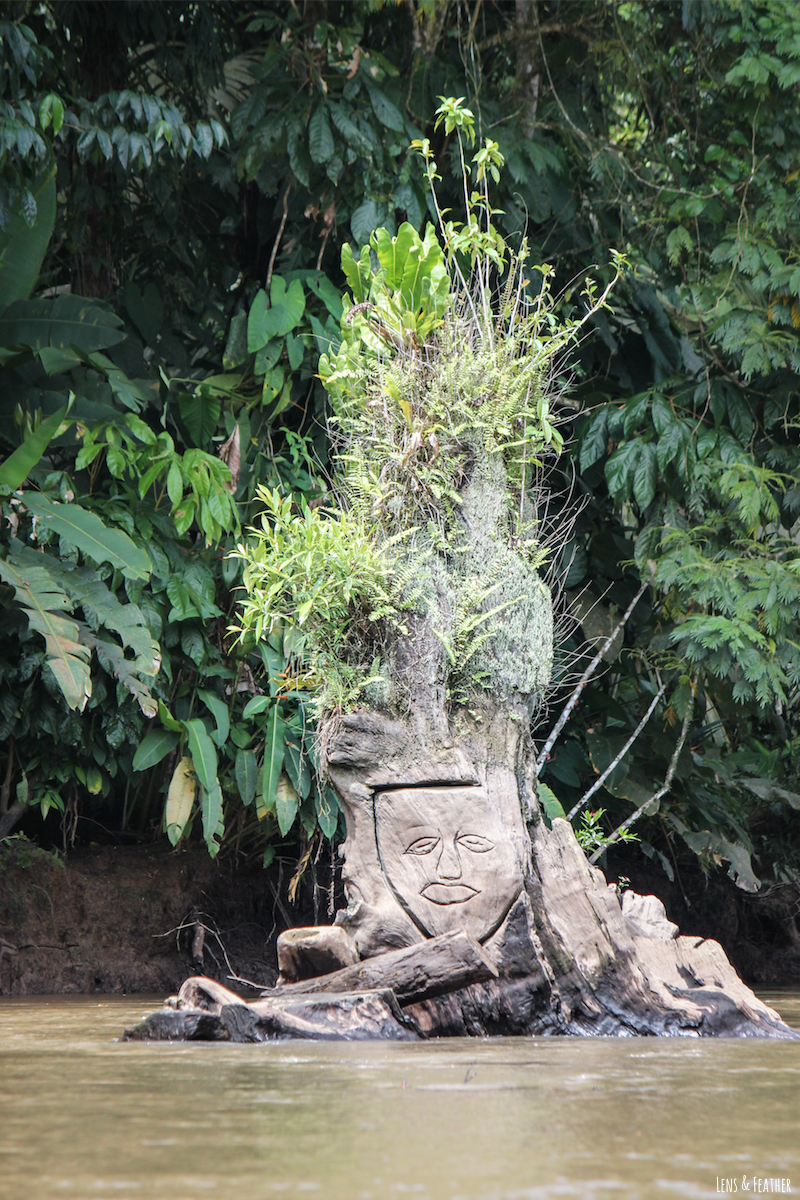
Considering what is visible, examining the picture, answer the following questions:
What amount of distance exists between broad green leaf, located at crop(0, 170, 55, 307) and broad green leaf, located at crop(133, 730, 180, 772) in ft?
8.79

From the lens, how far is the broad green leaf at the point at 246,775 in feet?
21.9

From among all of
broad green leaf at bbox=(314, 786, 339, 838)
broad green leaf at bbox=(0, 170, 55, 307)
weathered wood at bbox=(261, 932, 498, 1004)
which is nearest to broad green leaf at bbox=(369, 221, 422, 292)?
broad green leaf at bbox=(0, 170, 55, 307)

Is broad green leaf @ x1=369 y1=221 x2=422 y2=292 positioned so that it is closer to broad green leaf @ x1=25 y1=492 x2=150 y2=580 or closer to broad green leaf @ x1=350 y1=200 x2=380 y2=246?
broad green leaf @ x1=350 y1=200 x2=380 y2=246

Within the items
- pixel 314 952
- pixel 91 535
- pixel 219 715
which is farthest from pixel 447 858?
pixel 91 535

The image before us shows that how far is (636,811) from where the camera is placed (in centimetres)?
740

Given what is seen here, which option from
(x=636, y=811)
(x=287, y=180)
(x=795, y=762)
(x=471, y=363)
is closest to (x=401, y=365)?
(x=471, y=363)

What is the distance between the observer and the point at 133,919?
288 inches

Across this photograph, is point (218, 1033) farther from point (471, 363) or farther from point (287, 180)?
point (287, 180)

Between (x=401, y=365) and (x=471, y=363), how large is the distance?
33 centimetres

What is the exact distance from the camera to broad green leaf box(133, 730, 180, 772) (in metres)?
6.47

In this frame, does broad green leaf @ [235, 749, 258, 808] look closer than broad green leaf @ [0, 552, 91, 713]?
No

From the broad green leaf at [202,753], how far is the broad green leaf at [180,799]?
5.1 inches

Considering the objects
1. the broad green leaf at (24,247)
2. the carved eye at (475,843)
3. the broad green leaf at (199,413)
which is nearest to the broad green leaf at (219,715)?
the broad green leaf at (199,413)

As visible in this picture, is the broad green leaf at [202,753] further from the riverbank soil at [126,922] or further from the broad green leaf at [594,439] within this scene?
the broad green leaf at [594,439]
